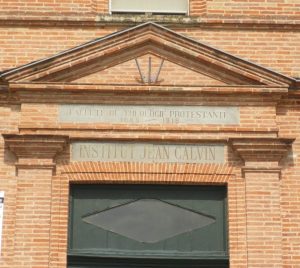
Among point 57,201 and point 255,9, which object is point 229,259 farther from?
point 255,9

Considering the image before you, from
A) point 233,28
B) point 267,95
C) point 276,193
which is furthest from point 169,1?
point 276,193

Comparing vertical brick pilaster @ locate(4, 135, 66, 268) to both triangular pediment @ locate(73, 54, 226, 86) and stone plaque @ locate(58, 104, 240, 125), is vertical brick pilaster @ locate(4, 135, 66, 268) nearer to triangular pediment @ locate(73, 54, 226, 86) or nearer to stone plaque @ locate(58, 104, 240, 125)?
stone plaque @ locate(58, 104, 240, 125)

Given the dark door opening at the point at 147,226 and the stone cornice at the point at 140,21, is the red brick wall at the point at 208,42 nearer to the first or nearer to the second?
the stone cornice at the point at 140,21

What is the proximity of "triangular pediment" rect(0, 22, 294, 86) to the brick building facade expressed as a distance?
17 millimetres

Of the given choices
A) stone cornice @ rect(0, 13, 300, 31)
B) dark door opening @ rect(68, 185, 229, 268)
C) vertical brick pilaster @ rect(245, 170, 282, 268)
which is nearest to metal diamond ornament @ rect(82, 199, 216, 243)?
dark door opening @ rect(68, 185, 229, 268)

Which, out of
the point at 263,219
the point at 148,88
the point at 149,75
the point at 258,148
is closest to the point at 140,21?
the point at 149,75

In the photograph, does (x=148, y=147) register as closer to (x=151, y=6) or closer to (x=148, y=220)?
(x=148, y=220)

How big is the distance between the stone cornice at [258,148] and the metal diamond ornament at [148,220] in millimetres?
1172

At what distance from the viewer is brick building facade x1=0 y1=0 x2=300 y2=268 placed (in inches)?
493

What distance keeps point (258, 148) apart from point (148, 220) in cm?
211

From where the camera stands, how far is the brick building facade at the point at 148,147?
41.1 feet

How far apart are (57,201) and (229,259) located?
9.34 feet

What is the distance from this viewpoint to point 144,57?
13.5 m

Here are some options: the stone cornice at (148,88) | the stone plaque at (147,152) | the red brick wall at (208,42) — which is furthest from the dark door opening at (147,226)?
the red brick wall at (208,42)
